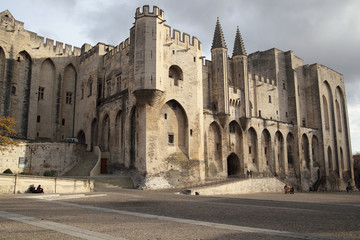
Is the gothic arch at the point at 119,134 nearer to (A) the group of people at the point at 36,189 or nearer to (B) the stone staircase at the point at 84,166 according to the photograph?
(B) the stone staircase at the point at 84,166

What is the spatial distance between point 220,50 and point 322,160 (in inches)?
976

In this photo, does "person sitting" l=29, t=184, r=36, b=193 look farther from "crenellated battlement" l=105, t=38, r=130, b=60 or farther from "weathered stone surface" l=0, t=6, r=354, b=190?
"crenellated battlement" l=105, t=38, r=130, b=60

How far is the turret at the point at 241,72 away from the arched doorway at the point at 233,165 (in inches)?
206

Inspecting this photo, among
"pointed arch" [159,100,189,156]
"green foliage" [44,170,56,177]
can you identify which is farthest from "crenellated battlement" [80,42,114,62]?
"green foliage" [44,170,56,177]

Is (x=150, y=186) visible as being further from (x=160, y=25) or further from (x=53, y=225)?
(x=53, y=225)

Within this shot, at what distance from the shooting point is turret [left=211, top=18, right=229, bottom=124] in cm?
3353

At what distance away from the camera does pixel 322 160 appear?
149 ft

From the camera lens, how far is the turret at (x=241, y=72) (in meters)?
36.4

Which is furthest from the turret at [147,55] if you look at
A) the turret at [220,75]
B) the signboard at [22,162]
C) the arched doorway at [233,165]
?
the arched doorway at [233,165]

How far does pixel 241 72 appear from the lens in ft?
121

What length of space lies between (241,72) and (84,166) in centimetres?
2116

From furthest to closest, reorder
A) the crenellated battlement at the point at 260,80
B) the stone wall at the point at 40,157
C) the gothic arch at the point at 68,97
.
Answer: the crenellated battlement at the point at 260,80
the gothic arch at the point at 68,97
the stone wall at the point at 40,157

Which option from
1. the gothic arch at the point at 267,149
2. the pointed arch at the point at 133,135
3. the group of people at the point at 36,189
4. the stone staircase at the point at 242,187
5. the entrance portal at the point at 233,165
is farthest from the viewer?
the gothic arch at the point at 267,149

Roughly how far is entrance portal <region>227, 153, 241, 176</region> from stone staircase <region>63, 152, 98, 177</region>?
1598 centimetres
